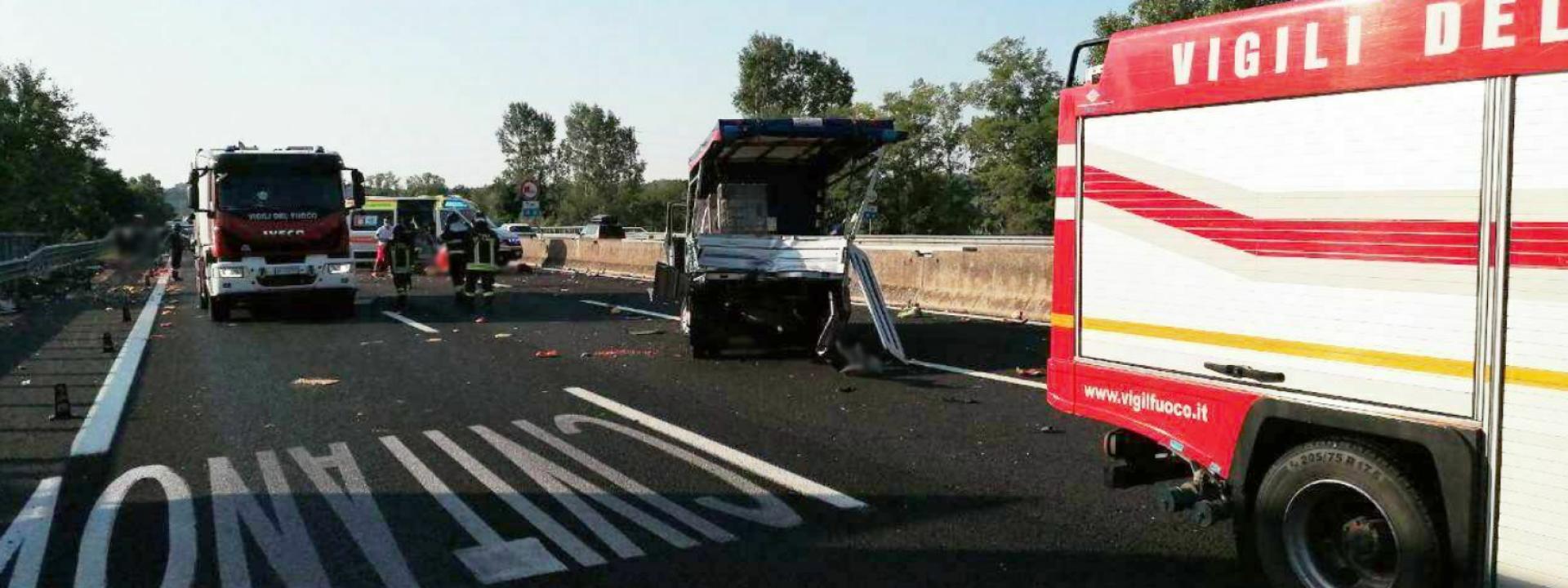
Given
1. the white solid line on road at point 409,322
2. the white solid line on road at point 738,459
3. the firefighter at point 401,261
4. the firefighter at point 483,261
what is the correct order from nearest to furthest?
the white solid line on road at point 738,459, the white solid line on road at point 409,322, the firefighter at point 483,261, the firefighter at point 401,261

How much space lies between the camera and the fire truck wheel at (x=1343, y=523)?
3629 mm

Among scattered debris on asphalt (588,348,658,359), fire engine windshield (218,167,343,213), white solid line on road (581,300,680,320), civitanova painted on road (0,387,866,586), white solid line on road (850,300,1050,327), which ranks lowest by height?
civitanova painted on road (0,387,866,586)

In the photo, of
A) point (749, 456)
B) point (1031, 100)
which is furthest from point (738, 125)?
point (1031, 100)

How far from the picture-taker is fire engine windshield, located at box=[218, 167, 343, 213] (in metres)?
16.7

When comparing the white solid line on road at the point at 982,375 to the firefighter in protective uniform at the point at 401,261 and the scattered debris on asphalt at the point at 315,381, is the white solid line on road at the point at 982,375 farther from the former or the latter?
the firefighter in protective uniform at the point at 401,261

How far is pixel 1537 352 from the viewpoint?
10.9 ft

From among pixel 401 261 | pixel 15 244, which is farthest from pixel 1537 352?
pixel 15 244

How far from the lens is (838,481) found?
20.5ft

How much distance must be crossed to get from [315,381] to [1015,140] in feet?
185

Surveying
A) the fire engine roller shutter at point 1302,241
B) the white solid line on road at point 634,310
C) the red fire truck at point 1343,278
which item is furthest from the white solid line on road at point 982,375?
the white solid line on road at point 634,310

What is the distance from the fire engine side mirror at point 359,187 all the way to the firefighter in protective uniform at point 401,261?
5.59 ft

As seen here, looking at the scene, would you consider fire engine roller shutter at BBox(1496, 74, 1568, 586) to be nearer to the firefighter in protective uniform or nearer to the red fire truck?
the red fire truck

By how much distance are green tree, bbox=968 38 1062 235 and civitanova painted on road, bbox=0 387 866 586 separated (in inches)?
2137

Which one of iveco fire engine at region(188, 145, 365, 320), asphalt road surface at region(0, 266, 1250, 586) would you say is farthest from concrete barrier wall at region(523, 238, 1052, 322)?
iveco fire engine at region(188, 145, 365, 320)
